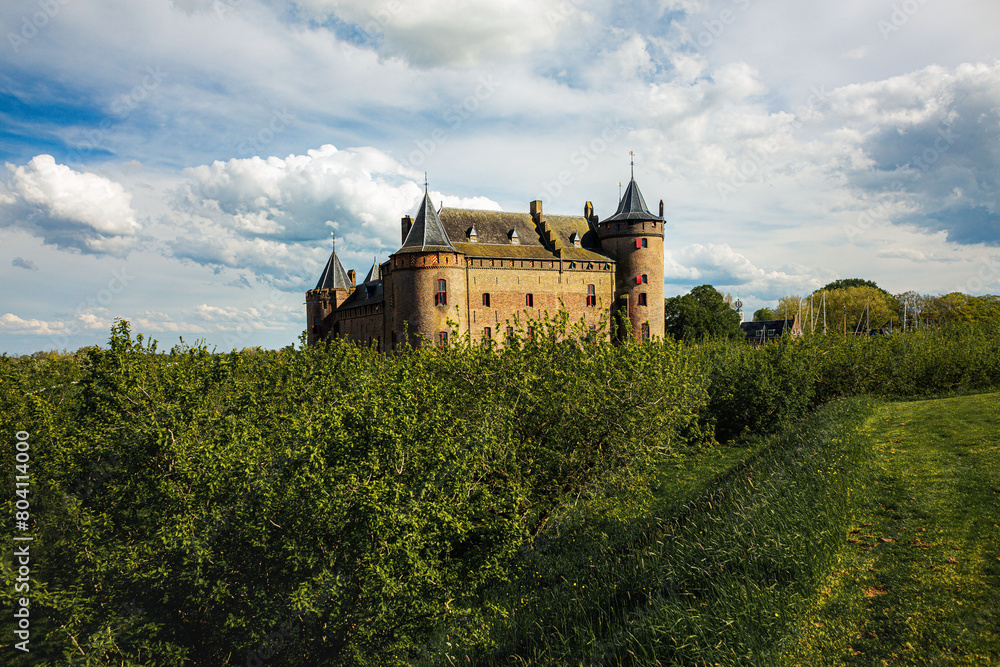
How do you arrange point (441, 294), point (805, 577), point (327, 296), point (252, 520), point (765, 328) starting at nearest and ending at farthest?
point (805, 577), point (252, 520), point (441, 294), point (327, 296), point (765, 328)

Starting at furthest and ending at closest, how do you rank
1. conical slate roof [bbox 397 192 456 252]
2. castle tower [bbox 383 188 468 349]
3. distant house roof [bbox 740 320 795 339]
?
distant house roof [bbox 740 320 795 339] → conical slate roof [bbox 397 192 456 252] → castle tower [bbox 383 188 468 349]

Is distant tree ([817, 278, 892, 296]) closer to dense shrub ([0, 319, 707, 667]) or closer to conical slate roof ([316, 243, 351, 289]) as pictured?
conical slate roof ([316, 243, 351, 289])

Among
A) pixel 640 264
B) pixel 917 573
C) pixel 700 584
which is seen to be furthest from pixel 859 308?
pixel 700 584

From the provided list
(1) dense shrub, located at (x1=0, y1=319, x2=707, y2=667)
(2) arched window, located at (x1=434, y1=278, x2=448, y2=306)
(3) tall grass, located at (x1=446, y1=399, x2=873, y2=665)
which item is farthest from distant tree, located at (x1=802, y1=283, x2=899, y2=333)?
(1) dense shrub, located at (x1=0, y1=319, x2=707, y2=667)

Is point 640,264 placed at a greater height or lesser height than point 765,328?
greater

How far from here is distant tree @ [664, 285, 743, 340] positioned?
184ft

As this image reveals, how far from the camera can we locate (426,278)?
3881 centimetres

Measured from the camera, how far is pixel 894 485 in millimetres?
8828

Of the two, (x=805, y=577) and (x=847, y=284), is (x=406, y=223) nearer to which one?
(x=805, y=577)

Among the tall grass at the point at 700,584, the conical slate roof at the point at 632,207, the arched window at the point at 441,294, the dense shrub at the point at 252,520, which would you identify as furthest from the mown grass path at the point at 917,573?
the conical slate roof at the point at 632,207

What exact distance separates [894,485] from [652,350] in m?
6.52

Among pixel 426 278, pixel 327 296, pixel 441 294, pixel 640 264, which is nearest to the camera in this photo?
pixel 426 278

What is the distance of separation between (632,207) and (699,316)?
1618 centimetres

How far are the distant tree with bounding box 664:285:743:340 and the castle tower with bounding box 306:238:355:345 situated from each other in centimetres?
3165
